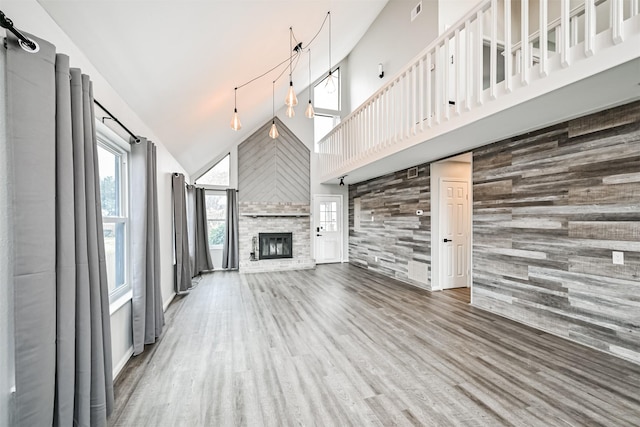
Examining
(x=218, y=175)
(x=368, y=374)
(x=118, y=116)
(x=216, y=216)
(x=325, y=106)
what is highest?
(x=325, y=106)

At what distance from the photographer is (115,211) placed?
2.72 m

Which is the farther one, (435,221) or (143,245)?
(435,221)

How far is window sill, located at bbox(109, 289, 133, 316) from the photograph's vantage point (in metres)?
2.26

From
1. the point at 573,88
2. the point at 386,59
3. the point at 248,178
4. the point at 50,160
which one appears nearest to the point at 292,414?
the point at 50,160

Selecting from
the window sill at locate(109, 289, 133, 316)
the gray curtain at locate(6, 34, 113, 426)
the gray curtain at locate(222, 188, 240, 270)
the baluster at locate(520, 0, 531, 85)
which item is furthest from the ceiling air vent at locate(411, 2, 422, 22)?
the window sill at locate(109, 289, 133, 316)

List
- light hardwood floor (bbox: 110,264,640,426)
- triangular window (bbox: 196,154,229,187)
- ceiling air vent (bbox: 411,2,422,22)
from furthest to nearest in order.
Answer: triangular window (bbox: 196,154,229,187) < ceiling air vent (bbox: 411,2,422,22) < light hardwood floor (bbox: 110,264,640,426)

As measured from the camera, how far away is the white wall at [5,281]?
1142 millimetres

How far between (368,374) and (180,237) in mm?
3784

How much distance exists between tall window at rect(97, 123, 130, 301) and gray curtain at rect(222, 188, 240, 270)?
12.9 feet

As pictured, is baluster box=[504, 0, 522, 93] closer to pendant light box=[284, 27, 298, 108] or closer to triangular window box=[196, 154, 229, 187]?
pendant light box=[284, 27, 298, 108]

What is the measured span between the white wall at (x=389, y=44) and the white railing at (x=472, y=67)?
0.99 m

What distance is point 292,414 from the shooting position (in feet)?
6.04

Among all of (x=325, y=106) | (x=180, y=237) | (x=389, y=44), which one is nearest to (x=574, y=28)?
(x=389, y=44)

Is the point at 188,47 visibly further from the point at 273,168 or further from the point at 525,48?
the point at 273,168
